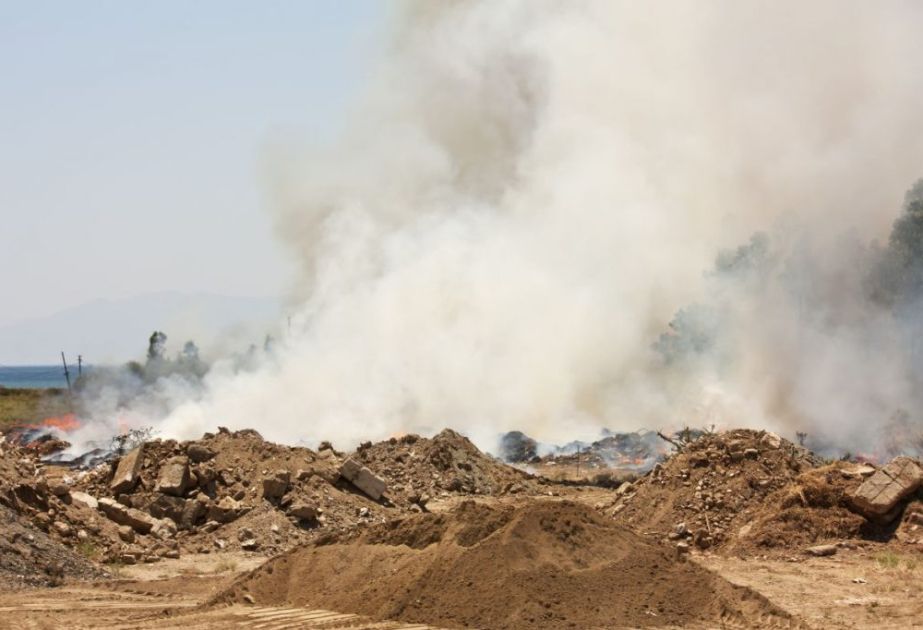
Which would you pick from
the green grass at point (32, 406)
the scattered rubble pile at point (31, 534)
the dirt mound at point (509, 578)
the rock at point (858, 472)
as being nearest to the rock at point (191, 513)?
the scattered rubble pile at point (31, 534)

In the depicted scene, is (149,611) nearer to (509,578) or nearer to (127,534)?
(509,578)

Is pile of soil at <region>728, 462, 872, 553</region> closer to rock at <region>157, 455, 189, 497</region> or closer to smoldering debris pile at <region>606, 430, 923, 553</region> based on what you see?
smoldering debris pile at <region>606, 430, 923, 553</region>

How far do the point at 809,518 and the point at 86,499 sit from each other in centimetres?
1476

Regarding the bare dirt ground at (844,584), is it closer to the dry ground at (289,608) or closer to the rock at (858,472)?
the dry ground at (289,608)

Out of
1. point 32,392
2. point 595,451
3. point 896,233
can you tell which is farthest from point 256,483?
point 32,392

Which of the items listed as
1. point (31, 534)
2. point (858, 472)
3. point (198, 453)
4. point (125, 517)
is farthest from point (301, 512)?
point (858, 472)

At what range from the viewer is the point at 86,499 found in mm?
25469

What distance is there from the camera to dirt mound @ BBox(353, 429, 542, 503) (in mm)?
33281

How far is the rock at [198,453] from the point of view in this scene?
93.2 feet

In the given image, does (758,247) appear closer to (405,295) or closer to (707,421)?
(707,421)

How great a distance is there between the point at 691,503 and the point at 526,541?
948cm

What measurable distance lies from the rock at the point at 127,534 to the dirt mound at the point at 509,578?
719 centimetres

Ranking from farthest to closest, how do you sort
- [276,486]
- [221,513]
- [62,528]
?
[276,486] < [221,513] < [62,528]

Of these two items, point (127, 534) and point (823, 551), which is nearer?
point (823, 551)
